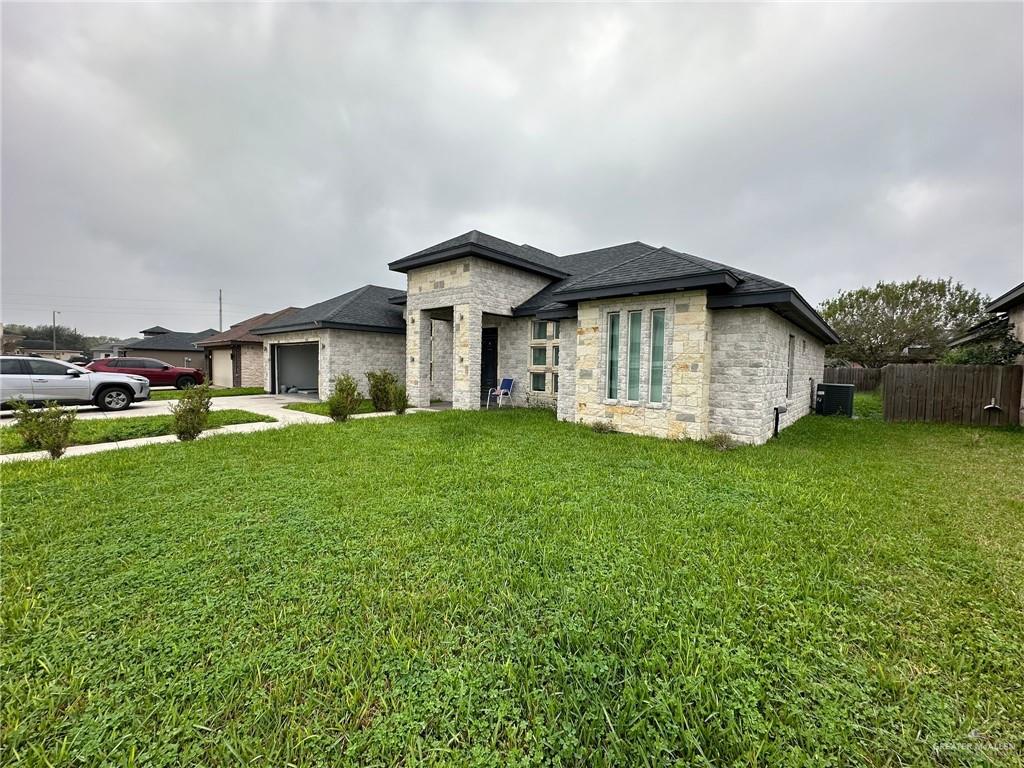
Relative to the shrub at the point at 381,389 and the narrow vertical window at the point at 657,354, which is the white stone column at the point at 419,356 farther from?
the narrow vertical window at the point at 657,354

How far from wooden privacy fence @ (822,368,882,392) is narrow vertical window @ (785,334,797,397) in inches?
508

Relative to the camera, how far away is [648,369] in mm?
7547

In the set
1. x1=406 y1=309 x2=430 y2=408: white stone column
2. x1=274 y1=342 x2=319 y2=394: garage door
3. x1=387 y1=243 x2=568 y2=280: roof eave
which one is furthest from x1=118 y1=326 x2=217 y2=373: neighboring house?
x1=387 y1=243 x2=568 y2=280: roof eave

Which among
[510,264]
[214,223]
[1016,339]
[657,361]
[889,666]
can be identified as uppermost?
[214,223]

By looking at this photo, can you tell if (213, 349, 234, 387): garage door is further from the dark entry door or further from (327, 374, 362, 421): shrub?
(327, 374, 362, 421): shrub

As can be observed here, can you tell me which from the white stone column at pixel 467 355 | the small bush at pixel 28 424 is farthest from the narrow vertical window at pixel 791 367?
the small bush at pixel 28 424

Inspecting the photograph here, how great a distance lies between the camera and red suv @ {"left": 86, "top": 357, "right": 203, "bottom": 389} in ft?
49.2

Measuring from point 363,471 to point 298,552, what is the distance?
2.17 m

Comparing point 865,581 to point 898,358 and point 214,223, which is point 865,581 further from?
point 898,358

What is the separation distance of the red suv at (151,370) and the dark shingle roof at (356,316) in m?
4.48

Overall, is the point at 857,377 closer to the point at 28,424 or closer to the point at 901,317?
the point at 901,317

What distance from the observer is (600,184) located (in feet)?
47.6

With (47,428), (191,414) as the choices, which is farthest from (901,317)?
(47,428)

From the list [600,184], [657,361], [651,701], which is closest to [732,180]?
[600,184]
